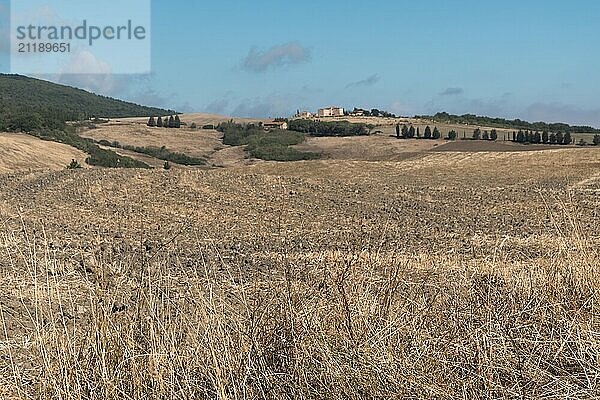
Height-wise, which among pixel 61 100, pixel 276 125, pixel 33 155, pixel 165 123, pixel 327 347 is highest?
pixel 61 100

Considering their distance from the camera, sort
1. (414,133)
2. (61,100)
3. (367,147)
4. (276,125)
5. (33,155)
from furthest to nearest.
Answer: (61,100)
(276,125)
(414,133)
(367,147)
(33,155)

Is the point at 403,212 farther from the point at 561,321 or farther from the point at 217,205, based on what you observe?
the point at 561,321

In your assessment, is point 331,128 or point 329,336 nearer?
point 329,336

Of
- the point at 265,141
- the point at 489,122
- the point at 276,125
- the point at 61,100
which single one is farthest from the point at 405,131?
the point at 61,100

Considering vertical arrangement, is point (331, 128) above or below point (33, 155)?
above

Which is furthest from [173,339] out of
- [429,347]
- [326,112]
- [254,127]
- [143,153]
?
[326,112]

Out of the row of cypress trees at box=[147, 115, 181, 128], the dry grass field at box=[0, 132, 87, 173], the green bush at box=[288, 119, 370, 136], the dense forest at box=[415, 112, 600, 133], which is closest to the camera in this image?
the dry grass field at box=[0, 132, 87, 173]

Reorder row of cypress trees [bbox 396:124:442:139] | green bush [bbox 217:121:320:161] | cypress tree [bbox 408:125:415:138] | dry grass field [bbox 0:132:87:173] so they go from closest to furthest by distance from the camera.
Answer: dry grass field [bbox 0:132:87:173] < green bush [bbox 217:121:320:161] < row of cypress trees [bbox 396:124:442:139] < cypress tree [bbox 408:125:415:138]

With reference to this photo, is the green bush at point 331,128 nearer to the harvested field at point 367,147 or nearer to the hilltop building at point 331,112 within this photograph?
the harvested field at point 367,147

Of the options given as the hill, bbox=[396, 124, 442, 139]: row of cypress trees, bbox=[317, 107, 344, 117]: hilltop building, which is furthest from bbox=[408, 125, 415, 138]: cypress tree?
the hill

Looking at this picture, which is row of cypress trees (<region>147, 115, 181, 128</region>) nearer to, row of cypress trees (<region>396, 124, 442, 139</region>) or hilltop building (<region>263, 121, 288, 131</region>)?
hilltop building (<region>263, 121, 288, 131</region>)

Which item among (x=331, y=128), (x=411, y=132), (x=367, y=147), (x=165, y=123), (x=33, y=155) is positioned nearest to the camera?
(x=33, y=155)

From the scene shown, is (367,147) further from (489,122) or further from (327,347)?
(327,347)

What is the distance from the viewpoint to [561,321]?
345 cm
